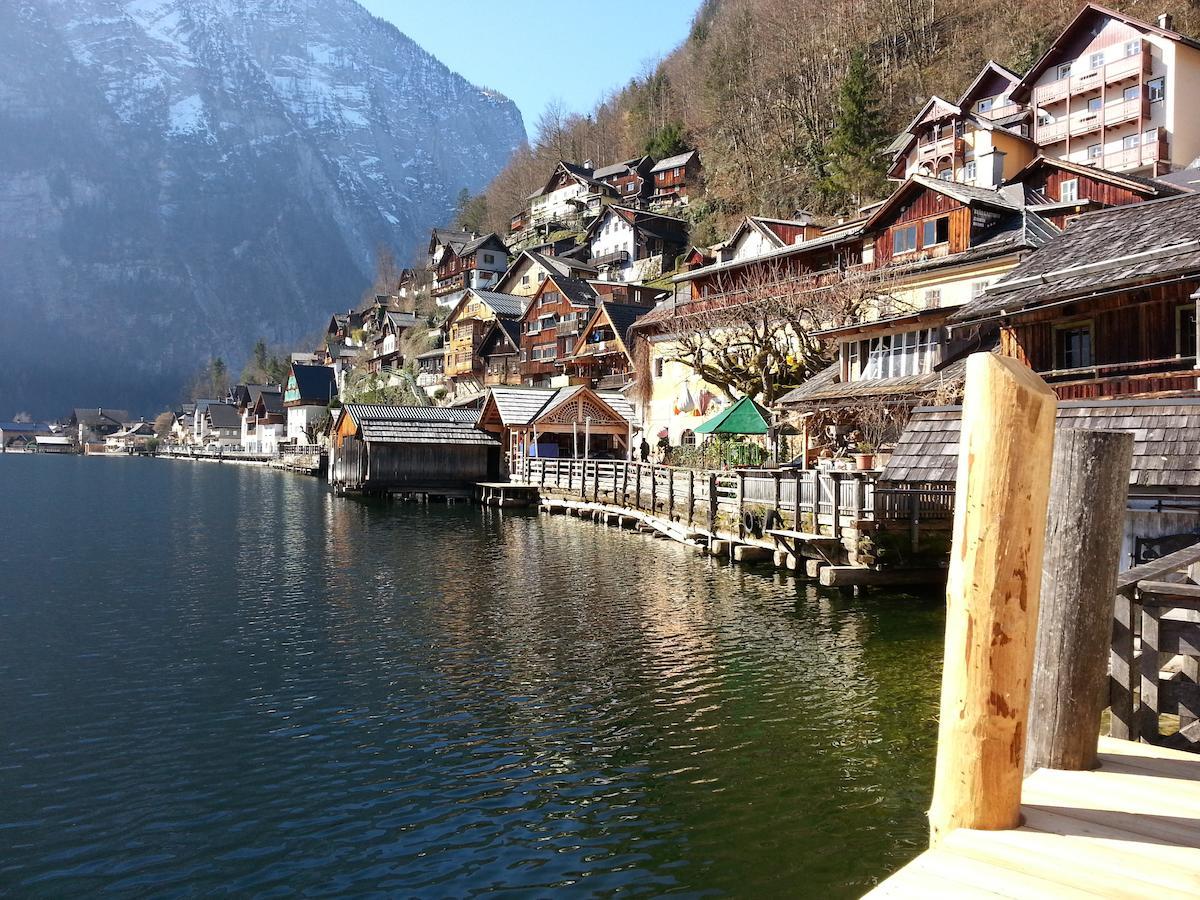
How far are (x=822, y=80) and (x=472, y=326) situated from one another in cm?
4161

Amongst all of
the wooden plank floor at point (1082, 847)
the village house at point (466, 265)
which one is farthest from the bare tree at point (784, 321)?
the village house at point (466, 265)

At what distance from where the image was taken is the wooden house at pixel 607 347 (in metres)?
62.9

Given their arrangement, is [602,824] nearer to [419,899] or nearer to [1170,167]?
[419,899]

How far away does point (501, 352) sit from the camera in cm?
8325

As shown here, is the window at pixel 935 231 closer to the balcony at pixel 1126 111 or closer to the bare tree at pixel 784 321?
the bare tree at pixel 784 321

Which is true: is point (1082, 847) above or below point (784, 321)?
below

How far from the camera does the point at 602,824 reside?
367 inches

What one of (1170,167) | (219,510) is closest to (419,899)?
(219,510)

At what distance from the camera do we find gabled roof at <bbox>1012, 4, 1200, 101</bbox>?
1975 inches

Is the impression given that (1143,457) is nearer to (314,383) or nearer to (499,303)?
(499,303)

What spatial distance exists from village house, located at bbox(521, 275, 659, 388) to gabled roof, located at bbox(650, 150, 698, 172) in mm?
28682

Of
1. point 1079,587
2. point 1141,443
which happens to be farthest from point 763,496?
point 1079,587

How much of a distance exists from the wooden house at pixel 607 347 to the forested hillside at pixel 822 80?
66.5ft

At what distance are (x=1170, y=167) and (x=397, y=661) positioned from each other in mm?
53855
